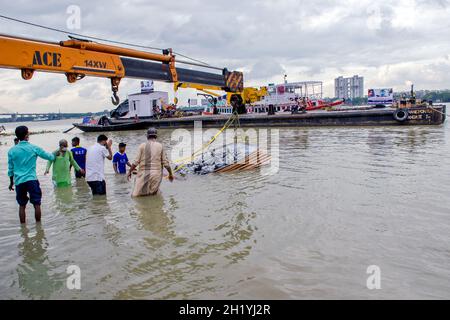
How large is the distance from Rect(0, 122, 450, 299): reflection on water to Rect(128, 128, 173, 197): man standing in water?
0.29 metres

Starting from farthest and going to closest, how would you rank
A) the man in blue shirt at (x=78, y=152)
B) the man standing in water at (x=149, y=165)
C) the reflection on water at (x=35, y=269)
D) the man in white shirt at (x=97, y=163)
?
the man in blue shirt at (x=78, y=152) → the man in white shirt at (x=97, y=163) → the man standing in water at (x=149, y=165) → the reflection on water at (x=35, y=269)

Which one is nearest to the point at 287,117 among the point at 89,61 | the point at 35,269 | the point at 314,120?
the point at 314,120

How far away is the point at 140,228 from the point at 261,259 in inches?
88.6

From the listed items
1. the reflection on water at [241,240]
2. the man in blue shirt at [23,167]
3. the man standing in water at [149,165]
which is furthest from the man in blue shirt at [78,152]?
the man in blue shirt at [23,167]

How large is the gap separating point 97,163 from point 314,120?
24555mm

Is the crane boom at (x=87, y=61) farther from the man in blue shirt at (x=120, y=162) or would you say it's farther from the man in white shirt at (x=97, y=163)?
the man in blue shirt at (x=120, y=162)

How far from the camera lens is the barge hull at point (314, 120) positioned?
84.6 ft

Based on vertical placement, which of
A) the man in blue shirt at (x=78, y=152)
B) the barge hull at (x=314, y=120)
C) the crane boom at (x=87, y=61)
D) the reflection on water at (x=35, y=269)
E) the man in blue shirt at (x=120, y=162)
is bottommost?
the reflection on water at (x=35, y=269)

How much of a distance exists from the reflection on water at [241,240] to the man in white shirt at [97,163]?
337 millimetres

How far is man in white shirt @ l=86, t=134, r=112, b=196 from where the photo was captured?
7.88 meters

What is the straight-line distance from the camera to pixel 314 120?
30.1 m

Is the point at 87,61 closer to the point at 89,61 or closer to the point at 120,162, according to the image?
the point at 89,61

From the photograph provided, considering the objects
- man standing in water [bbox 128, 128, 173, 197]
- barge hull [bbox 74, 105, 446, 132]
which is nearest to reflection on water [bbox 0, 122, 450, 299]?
man standing in water [bbox 128, 128, 173, 197]

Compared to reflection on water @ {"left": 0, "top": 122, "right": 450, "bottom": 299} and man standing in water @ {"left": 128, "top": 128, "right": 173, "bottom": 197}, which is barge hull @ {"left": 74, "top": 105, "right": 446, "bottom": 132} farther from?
man standing in water @ {"left": 128, "top": 128, "right": 173, "bottom": 197}
